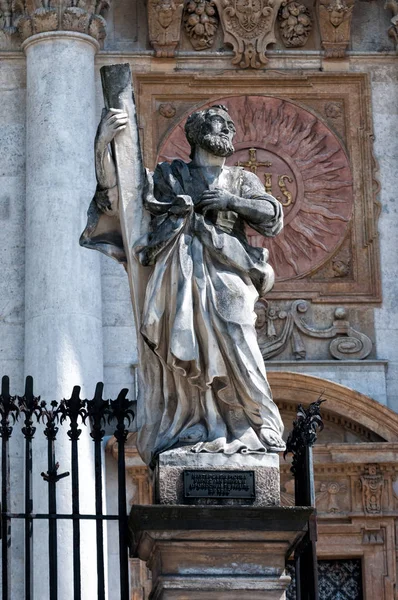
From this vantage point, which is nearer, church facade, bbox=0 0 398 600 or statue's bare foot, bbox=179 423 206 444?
statue's bare foot, bbox=179 423 206 444

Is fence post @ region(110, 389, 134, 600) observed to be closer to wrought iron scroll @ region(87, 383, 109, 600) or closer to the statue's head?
wrought iron scroll @ region(87, 383, 109, 600)

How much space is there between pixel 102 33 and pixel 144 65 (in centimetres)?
45

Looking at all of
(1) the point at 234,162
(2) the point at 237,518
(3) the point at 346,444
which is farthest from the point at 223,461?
(1) the point at 234,162

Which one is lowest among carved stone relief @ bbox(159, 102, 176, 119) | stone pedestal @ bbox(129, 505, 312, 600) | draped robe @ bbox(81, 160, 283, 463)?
stone pedestal @ bbox(129, 505, 312, 600)

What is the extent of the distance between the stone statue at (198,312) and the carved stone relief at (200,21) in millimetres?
7156

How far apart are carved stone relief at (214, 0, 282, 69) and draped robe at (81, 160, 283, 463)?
7312 millimetres

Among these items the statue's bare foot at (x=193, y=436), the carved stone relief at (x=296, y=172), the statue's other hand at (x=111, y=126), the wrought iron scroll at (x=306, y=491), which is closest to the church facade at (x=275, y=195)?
the carved stone relief at (x=296, y=172)

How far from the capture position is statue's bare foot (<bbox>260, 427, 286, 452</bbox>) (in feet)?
29.5

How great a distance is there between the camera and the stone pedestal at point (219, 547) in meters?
8.73

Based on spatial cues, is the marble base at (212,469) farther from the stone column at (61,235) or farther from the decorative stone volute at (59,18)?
the decorative stone volute at (59,18)

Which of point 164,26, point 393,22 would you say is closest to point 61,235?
point 164,26

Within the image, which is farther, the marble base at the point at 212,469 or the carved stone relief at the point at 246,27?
the carved stone relief at the point at 246,27

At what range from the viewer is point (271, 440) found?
9016 millimetres

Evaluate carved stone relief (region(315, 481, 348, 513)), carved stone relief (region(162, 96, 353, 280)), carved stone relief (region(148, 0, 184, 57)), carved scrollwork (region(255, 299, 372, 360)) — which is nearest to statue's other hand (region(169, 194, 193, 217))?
carved stone relief (region(315, 481, 348, 513))
